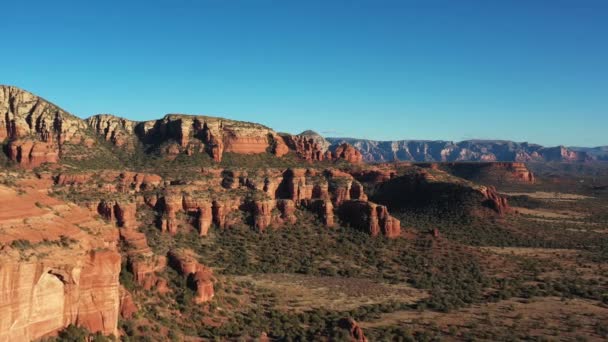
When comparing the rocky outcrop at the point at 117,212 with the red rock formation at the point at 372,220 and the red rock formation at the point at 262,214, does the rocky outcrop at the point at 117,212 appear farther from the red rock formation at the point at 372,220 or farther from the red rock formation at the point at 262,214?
the red rock formation at the point at 372,220

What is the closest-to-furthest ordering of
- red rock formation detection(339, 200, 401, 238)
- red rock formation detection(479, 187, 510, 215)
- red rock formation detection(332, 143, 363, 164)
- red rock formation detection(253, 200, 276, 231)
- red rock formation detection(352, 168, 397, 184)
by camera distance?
1. red rock formation detection(253, 200, 276, 231)
2. red rock formation detection(339, 200, 401, 238)
3. red rock formation detection(479, 187, 510, 215)
4. red rock formation detection(332, 143, 363, 164)
5. red rock formation detection(352, 168, 397, 184)

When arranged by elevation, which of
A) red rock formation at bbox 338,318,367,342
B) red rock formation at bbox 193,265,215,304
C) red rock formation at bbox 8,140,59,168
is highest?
red rock formation at bbox 8,140,59,168

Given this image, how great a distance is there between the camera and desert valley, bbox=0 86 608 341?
120 ft

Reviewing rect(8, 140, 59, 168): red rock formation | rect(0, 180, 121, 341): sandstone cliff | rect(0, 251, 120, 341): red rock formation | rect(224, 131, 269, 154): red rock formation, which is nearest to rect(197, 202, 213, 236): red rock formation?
rect(8, 140, 59, 168): red rock formation

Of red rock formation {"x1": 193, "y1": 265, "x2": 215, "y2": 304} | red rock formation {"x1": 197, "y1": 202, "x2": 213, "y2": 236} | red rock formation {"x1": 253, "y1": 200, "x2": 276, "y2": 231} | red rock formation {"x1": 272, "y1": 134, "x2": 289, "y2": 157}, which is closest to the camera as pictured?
red rock formation {"x1": 193, "y1": 265, "x2": 215, "y2": 304}

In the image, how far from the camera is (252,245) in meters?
86.6

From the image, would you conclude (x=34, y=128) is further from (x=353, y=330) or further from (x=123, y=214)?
(x=353, y=330)

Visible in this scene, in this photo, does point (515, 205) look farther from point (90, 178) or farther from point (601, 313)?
point (90, 178)

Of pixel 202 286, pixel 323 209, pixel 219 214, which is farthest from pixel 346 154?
pixel 202 286

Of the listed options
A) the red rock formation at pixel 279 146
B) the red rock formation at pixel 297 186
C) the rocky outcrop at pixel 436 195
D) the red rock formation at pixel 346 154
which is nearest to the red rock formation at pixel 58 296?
the red rock formation at pixel 297 186

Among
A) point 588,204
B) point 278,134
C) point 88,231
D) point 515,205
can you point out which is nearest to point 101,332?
point 88,231

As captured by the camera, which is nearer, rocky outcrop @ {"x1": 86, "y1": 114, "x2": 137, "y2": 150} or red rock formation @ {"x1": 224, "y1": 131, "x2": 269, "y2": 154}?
rocky outcrop @ {"x1": 86, "y1": 114, "x2": 137, "y2": 150}

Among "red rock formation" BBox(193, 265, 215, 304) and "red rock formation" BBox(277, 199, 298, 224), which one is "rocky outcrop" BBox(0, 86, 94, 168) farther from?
"red rock formation" BBox(193, 265, 215, 304)

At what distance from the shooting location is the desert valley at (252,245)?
1444 inches
